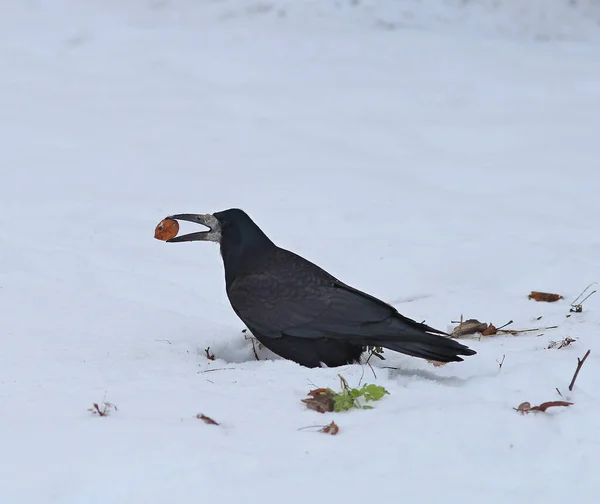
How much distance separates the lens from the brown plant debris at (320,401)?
11.6 ft

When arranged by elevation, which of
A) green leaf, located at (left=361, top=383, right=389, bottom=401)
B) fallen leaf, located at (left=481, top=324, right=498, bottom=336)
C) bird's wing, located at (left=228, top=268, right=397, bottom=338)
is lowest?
fallen leaf, located at (left=481, top=324, right=498, bottom=336)

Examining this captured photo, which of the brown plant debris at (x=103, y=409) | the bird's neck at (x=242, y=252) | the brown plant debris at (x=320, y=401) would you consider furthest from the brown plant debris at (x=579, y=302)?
the brown plant debris at (x=103, y=409)

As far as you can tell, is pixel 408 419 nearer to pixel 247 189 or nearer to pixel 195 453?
pixel 195 453

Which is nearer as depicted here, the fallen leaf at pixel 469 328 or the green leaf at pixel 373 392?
the green leaf at pixel 373 392

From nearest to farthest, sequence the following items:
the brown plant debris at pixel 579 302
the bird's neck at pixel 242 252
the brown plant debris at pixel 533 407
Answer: the brown plant debris at pixel 533 407 → the bird's neck at pixel 242 252 → the brown plant debris at pixel 579 302

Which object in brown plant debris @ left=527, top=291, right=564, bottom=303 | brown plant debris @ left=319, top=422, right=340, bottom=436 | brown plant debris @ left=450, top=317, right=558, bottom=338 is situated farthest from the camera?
brown plant debris @ left=527, top=291, right=564, bottom=303

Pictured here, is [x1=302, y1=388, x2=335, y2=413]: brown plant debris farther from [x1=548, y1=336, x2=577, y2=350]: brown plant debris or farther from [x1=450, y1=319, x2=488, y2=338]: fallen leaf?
[x1=450, y1=319, x2=488, y2=338]: fallen leaf

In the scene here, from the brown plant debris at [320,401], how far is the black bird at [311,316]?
80cm

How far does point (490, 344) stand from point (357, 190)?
3.56m

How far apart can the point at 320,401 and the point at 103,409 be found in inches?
31.4

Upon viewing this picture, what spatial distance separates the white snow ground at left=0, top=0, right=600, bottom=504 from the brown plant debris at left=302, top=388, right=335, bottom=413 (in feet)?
0.21

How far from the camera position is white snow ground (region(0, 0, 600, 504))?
3.08m

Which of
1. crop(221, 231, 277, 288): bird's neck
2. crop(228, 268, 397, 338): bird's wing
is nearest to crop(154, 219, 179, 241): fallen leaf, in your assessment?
crop(221, 231, 277, 288): bird's neck

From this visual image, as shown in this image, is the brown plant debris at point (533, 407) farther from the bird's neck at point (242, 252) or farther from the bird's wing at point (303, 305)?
the bird's neck at point (242, 252)
